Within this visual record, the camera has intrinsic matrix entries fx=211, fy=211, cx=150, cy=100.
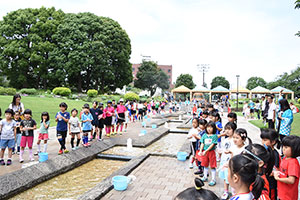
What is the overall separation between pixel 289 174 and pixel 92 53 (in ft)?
98.9

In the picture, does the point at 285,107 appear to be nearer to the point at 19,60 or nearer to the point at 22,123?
the point at 22,123

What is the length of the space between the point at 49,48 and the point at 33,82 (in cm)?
667

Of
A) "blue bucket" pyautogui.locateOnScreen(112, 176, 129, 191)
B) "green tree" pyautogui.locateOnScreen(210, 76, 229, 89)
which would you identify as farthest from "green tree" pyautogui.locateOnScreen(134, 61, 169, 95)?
"blue bucket" pyautogui.locateOnScreen(112, 176, 129, 191)

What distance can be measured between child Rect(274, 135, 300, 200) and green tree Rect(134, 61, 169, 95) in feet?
167

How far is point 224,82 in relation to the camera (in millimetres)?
76812

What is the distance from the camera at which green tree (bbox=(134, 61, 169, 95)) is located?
53.7m

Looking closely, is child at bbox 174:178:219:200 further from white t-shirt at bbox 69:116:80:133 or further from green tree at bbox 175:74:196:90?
green tree at bbox 175:74:196:90

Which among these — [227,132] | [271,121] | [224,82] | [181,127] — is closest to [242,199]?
[227,132]

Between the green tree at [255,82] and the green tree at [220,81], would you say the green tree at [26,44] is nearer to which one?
the green tree at [220,81]

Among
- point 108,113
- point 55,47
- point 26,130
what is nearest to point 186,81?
point 55,47

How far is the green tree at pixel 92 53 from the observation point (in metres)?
29.7

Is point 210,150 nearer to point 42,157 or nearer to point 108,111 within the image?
point 42,157

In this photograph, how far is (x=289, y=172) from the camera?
8.93ft

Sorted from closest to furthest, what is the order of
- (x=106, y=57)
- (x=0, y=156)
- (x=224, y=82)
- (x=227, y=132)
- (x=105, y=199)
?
(x=105, y=199), (x=227, y=132), (x=0, y=156), (x=106, y=57), (x=224, y=82)
